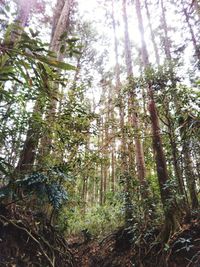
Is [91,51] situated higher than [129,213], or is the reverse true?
[91,51]

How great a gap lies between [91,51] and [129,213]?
11.1 m

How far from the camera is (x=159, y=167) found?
533 cm

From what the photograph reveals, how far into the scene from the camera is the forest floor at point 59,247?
388 cm

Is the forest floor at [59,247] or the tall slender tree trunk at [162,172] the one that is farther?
the tall slender tree trunk at [162,172]

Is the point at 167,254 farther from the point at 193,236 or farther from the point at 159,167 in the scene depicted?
the point at 159,167

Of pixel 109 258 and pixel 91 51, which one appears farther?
pixel 91 51

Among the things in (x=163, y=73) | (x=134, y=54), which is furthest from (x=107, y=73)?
(x=163, y=73)

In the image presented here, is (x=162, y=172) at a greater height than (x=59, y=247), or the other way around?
(x=162, y=172)

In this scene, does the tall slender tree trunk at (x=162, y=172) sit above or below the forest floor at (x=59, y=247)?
above

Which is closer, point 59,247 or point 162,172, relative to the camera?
point 59,247

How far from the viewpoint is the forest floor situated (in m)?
3.88

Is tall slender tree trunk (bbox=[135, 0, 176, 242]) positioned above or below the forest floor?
above

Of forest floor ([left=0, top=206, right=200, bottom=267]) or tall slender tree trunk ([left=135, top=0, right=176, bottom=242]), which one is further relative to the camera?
tall slender tree trunk ([left=135, top=0, right=176, bottom=242])

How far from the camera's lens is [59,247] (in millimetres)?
5070
